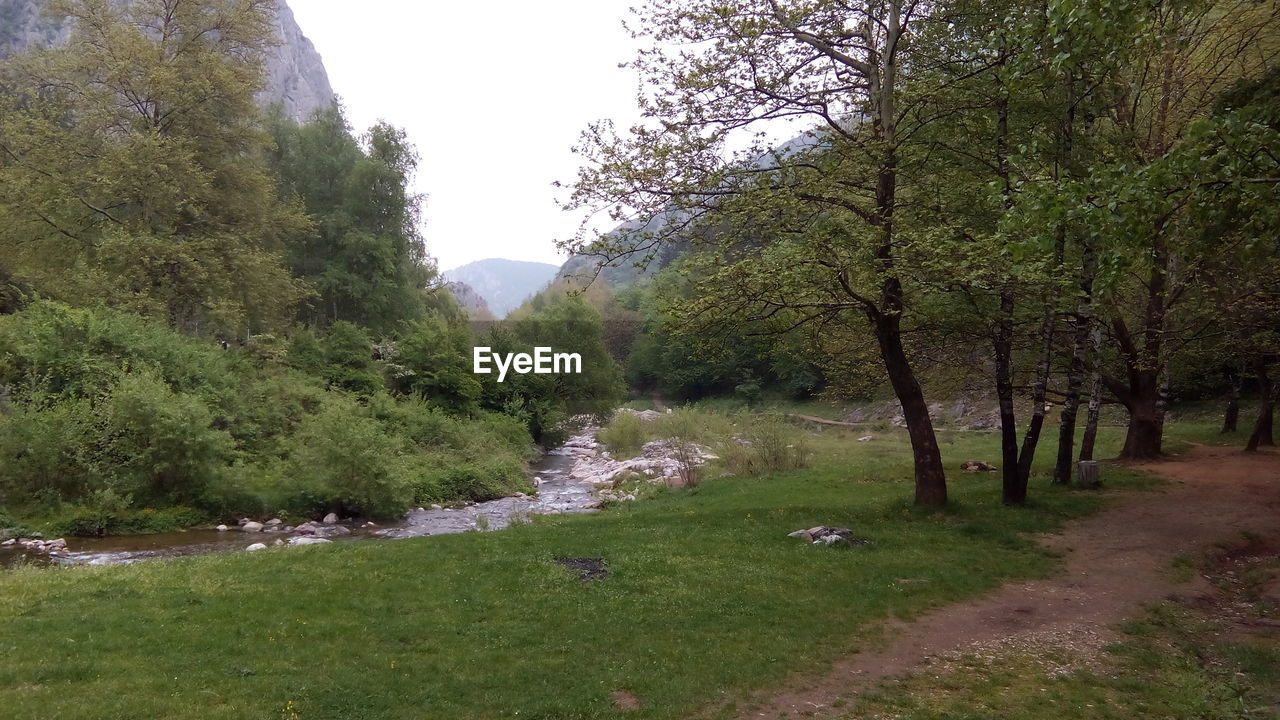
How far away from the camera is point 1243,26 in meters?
16.2

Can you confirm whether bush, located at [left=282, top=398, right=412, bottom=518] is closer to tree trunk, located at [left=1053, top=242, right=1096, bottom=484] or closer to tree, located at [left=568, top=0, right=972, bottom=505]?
tree, located at [left=568, top=0, right=972, bottom=505]

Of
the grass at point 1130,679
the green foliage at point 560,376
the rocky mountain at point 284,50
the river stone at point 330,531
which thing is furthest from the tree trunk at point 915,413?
the rocky mountain at point 284,50

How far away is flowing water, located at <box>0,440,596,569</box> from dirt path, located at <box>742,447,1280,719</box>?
10.9 m

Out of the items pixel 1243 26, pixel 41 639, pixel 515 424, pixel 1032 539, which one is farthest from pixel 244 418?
pixel 1243 26

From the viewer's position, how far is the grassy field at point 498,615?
692 cm

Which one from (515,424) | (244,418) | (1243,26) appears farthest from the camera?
(515,424)

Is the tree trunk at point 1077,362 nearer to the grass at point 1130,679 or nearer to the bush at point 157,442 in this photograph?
the grass at point 1130,679

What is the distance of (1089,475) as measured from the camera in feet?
54.9

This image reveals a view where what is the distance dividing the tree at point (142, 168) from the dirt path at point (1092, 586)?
1056 inches

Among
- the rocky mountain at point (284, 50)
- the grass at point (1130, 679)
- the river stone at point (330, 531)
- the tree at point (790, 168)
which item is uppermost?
the rocky mountain at point (284, 50)

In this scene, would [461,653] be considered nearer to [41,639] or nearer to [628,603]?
[628,603]

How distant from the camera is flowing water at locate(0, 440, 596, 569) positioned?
1554cm

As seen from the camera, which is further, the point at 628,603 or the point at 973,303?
the point at 973,303

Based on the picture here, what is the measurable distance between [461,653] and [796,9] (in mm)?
12265
